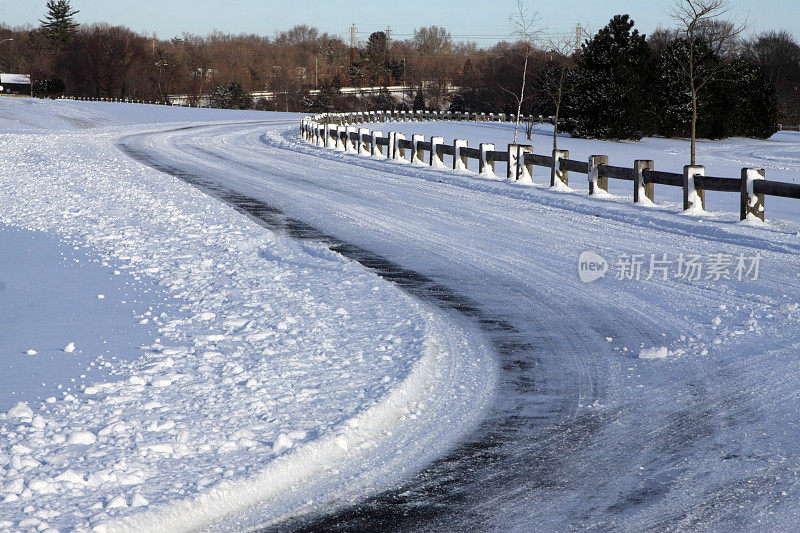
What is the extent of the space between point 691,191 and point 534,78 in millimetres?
74857

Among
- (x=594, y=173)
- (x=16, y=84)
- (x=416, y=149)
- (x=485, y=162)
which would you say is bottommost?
(x=594, y=173)

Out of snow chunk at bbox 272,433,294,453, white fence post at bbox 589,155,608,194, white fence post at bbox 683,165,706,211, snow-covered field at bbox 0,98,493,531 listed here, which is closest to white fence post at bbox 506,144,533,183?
white fence post at bbox 589,155,608,194

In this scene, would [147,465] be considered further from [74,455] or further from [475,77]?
[475,77]

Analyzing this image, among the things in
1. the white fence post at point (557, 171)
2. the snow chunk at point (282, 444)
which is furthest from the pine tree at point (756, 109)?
the snow chunk at point (282, 444)

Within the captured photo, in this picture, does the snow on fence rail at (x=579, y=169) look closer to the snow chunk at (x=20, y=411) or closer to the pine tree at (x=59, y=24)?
the snow chunk at (x=20, y=411)

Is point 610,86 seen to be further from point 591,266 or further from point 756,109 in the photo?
point 591,266

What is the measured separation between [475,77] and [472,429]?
383ft

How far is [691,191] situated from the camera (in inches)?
552

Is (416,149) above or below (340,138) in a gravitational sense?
below

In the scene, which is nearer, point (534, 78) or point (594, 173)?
point (594, 173)

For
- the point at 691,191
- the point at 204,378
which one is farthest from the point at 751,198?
the point at 204,378

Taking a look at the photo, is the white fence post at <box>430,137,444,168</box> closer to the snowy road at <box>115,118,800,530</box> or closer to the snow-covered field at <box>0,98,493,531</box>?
the snowy road at <box>115,118,800,530</box>

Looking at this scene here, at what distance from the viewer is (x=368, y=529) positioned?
3.64 m

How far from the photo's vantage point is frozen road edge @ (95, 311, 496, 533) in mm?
3738
